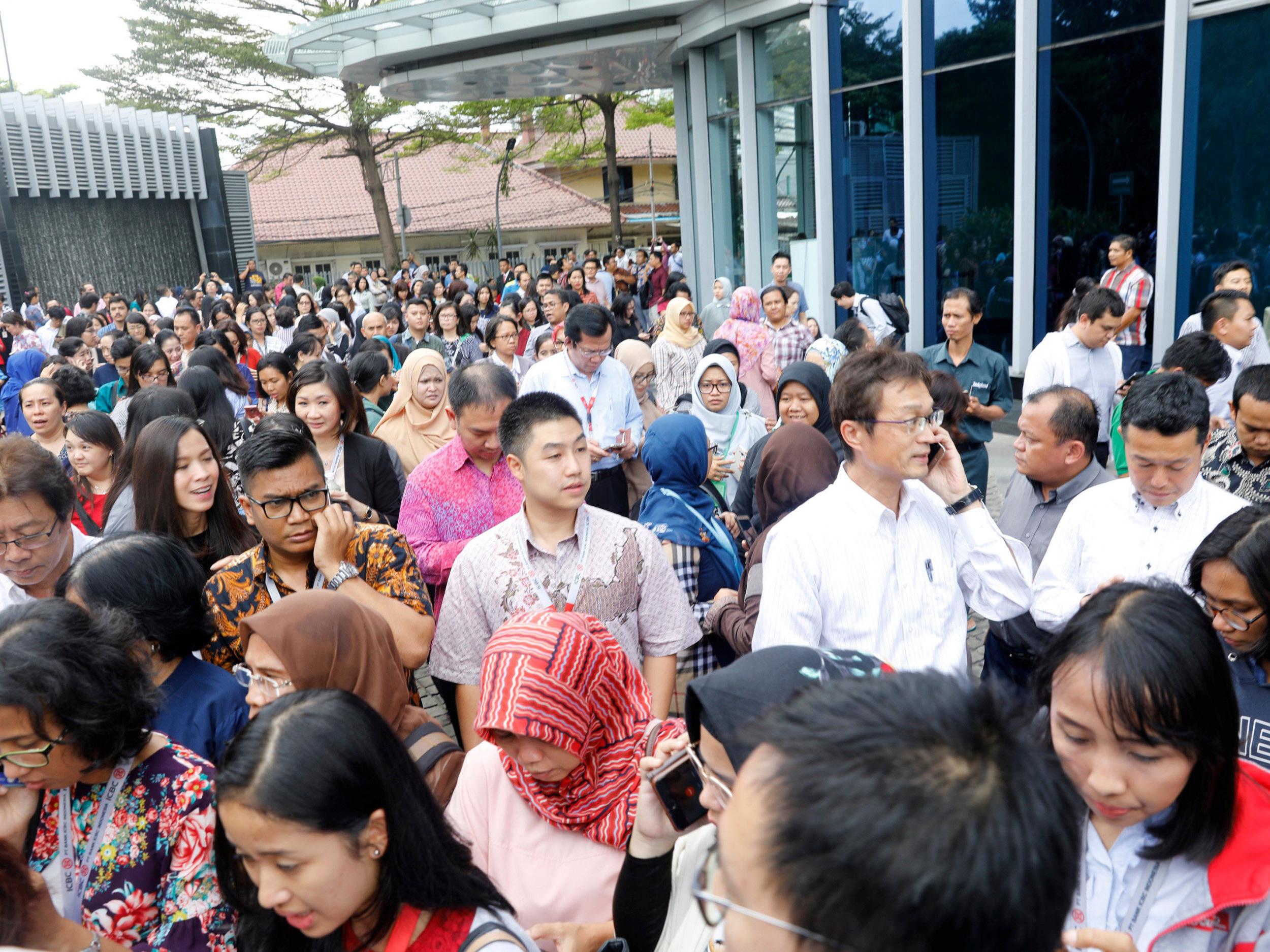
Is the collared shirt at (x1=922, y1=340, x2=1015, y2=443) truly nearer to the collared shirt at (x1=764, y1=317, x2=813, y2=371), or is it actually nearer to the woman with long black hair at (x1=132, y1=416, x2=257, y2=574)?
the collared shirt at (x1=764, y1=317, x2=813, y2=371)

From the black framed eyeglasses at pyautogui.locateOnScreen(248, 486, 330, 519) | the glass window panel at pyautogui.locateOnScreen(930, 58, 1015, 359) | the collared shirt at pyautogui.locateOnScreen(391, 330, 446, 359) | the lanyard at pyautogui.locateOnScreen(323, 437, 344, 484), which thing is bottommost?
the lanyard at pyautogui.locateOnScreen(323, 437, 344, 484)

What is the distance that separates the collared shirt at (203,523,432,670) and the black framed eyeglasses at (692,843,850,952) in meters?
2.18

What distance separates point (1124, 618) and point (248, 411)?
6.33m

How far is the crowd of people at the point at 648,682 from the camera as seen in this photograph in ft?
3.26

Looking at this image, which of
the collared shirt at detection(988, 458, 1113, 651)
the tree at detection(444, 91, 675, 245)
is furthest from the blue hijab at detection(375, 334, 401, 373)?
the tree at detection(444, 91, 675, 245)

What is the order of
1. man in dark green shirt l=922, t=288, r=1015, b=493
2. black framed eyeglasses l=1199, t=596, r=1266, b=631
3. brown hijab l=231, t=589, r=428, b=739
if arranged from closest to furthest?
black framed eyeglasses l=1199, t=596, r=1266, b=631
brown hijab l=231, t=589, r=428, b=739
man in dark green shirt l=922, t=288, r=1015, b=493

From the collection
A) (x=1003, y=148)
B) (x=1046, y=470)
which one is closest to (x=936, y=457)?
(x=1046, y=470)

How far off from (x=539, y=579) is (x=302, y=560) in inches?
33.8

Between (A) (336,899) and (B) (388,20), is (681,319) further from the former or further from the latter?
(B) (388,20)

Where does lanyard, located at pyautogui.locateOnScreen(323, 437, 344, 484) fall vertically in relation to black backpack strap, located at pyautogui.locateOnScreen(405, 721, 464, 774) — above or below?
above

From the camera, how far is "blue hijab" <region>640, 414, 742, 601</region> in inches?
146

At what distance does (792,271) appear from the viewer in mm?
14000

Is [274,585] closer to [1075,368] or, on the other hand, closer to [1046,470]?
[1046,470]

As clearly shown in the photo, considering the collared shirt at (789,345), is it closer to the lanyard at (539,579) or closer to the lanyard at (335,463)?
the lanyard at (335,463)
